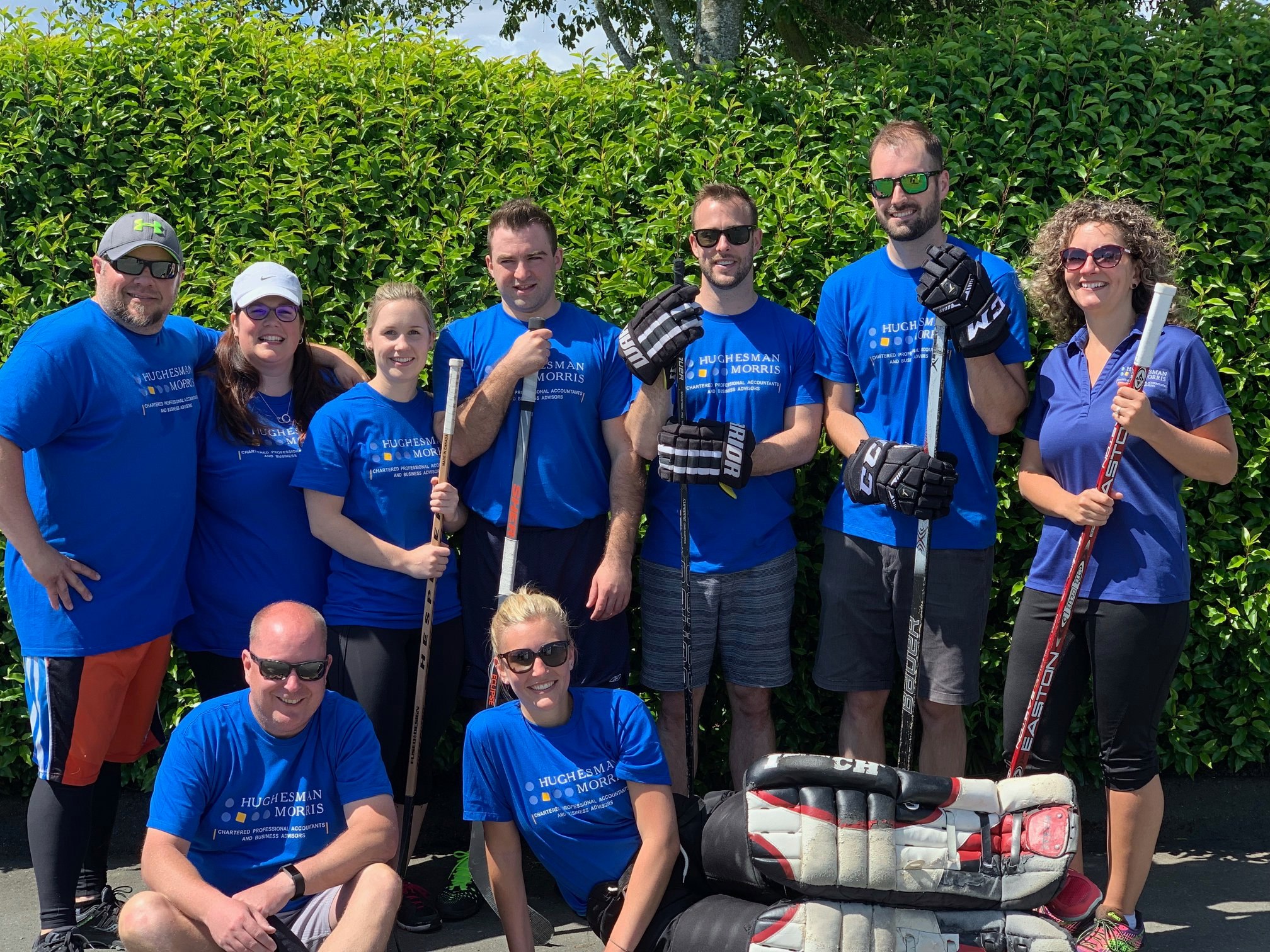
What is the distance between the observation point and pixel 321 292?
490cm

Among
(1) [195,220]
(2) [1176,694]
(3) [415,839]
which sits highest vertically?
(1) [195,220]

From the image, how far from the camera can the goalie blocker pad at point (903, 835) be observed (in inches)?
130

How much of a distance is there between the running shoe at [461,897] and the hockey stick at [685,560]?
0.86 meters

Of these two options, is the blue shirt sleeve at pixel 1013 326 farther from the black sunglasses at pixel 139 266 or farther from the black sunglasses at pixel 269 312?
the black sunglasses at pixel 139 266

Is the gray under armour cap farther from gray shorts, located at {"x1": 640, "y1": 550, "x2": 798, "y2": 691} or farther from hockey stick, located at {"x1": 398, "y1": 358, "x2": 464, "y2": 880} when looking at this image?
gray shorts, located at {"x1": 640, "y1": 550, "x2": 798, "y2": 691}

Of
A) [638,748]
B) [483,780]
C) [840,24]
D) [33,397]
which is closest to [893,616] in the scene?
[638,748]

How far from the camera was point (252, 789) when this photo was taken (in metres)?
3.53

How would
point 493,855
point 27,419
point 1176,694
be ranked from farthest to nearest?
1. point 1176,694
2. point 27,419
3. point 493,855

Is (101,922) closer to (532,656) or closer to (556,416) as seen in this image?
(532,656)

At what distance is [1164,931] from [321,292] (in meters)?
3.85

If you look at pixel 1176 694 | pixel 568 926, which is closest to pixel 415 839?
pixel 568 926

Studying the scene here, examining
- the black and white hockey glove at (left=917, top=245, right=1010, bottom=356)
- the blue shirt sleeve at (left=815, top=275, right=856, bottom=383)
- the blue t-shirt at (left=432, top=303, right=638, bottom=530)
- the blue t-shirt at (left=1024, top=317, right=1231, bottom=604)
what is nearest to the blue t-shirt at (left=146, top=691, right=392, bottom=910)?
the blue t-shirt at (left=432, top=303, right=638, bottom=530)

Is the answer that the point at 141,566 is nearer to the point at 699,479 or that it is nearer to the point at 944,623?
the point at 699,479

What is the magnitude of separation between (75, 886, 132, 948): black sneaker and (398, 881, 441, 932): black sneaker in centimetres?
93
